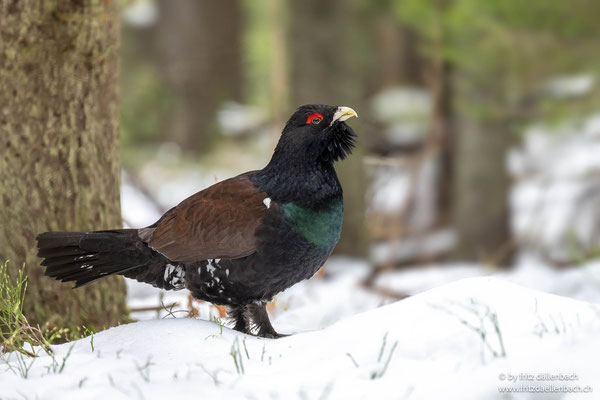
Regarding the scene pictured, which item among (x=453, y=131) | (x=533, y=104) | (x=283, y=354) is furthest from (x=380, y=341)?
(x=453, y=131)

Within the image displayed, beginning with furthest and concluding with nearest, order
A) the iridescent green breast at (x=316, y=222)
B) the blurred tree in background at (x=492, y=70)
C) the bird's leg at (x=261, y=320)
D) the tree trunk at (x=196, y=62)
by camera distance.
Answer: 1. the tree trunk at (x=196, y=62)
2. the blurred tree in background at (x=492, y=70)
3. the bird's leg at (x=261, y=320)
4. the iridescent green breast at (x=316, y=222)

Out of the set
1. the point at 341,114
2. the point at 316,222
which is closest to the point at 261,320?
the point at 316,222

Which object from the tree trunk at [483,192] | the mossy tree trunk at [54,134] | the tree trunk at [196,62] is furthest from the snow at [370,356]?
the tree trunk at [196,62]

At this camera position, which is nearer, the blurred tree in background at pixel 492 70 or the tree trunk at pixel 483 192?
the blurred tree in background at pixel 492 70

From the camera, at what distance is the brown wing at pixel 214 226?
3320 millimetres

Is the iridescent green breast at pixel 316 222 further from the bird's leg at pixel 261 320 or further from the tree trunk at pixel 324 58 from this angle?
the tree trunk at pixel 324 58

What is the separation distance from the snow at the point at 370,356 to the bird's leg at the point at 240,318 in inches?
18.9

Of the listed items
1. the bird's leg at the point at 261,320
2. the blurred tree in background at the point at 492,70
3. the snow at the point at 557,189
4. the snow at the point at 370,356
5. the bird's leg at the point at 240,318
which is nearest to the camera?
the snow at the point at 370,356

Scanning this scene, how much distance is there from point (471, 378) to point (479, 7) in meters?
5.20

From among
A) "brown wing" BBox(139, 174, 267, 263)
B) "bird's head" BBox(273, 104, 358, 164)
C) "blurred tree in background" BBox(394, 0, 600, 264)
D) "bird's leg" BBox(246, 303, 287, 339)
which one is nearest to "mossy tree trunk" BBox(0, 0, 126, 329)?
"brown wing" BBox(139, 174, 267, 263)

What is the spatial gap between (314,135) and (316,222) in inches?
17.8

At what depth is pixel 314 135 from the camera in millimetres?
3469

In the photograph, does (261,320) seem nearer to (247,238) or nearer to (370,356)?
(247,238)

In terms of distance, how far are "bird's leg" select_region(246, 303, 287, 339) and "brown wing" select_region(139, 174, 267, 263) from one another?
1.08 ft
